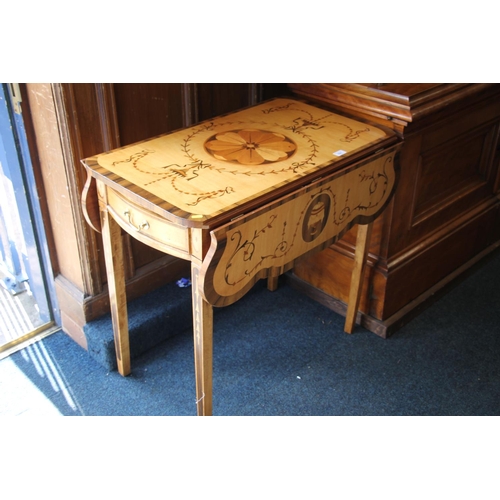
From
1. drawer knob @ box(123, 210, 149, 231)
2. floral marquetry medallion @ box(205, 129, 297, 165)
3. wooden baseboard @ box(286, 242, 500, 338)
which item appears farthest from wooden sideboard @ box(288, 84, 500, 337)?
drawer knob @ box(123, 210, 149, 231)

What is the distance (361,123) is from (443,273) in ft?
2.85

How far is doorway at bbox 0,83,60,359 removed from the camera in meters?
1.99

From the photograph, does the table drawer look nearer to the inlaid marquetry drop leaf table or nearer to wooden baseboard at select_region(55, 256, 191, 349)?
the inlaid marquetry drop leaf table

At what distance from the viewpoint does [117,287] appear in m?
1.98

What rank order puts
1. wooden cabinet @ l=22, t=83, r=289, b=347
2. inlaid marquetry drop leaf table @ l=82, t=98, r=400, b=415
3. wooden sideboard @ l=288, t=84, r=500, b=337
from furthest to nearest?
wooden sideboard @ l=288, t=84, r=500, b=337 → wooden cabinet @ l=22, t=83, r=289, b=347 → inlaid marquetry drop leaf table @ l=82, t=98, r=400, b=415

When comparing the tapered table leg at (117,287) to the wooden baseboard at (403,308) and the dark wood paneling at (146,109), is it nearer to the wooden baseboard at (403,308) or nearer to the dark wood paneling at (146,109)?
the dark wood paneling at (146,109)

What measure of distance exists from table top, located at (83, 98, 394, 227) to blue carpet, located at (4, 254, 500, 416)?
0.77 meters

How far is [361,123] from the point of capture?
80.3 inches

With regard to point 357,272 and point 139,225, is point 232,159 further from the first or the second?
point 357,272

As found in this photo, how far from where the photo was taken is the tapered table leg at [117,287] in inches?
73.1

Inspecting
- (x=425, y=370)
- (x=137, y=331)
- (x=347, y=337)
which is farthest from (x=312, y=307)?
(x=137, y=331)

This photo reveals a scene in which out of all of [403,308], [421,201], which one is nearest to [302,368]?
[403,308]

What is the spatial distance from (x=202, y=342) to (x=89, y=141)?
712mm

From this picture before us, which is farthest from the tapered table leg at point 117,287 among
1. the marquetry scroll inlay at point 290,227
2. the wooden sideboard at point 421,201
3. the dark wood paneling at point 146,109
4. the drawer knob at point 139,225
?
the wooden sideboard at point 421,201
